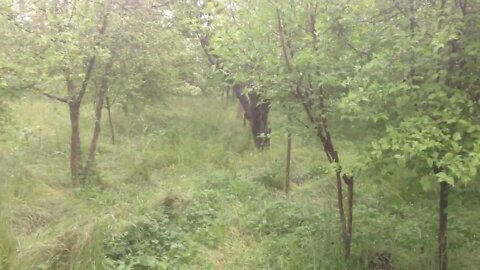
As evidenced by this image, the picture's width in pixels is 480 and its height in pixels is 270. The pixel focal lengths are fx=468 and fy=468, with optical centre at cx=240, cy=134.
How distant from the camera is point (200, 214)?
19.7ft

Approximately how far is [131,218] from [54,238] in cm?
110

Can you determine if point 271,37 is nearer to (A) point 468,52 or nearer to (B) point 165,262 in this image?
(A) point 468,52

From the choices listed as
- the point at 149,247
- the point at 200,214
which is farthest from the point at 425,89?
the point at 200,214

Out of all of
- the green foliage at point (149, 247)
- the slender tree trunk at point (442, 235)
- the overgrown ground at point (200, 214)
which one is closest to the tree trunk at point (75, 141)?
the overgrown ground at point (200, 214)

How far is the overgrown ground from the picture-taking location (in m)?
4.62

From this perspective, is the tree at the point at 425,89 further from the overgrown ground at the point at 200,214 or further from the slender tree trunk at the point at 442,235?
the overgrown ground at the point at 200,214

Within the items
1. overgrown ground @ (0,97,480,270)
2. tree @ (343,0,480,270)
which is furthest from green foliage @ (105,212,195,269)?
tree @ (343,0,480,270)

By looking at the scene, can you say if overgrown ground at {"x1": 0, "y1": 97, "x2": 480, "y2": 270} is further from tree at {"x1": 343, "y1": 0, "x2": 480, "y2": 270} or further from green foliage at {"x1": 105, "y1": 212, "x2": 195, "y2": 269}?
tree at {"x1": 343, "y1": 0, "x2": 480, "y2": 270}

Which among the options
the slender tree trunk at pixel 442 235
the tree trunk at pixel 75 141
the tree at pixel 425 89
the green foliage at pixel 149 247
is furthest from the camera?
the tree trunk at pixel 75 141

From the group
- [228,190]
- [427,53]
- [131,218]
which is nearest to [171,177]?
[228,190]

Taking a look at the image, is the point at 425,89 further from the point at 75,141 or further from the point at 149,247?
the point at 75,141

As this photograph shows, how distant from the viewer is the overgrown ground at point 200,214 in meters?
4.62

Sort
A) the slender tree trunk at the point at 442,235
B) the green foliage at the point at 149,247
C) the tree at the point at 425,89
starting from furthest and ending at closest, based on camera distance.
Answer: the green foliage at the point at 149,247 → the slender tree trunk at the point at 442,235 → the tree at the point at 425,89

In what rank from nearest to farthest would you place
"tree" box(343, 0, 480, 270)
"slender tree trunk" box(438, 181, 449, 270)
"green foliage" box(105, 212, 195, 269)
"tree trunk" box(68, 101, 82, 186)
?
"tree" box(343, 0, 480, 270), "slender tree trunk" box(438, 181, 449, 270), "green foliage" box(105, 212, 195, 269), "tree trunk" box(68, 101, 82, 186)
